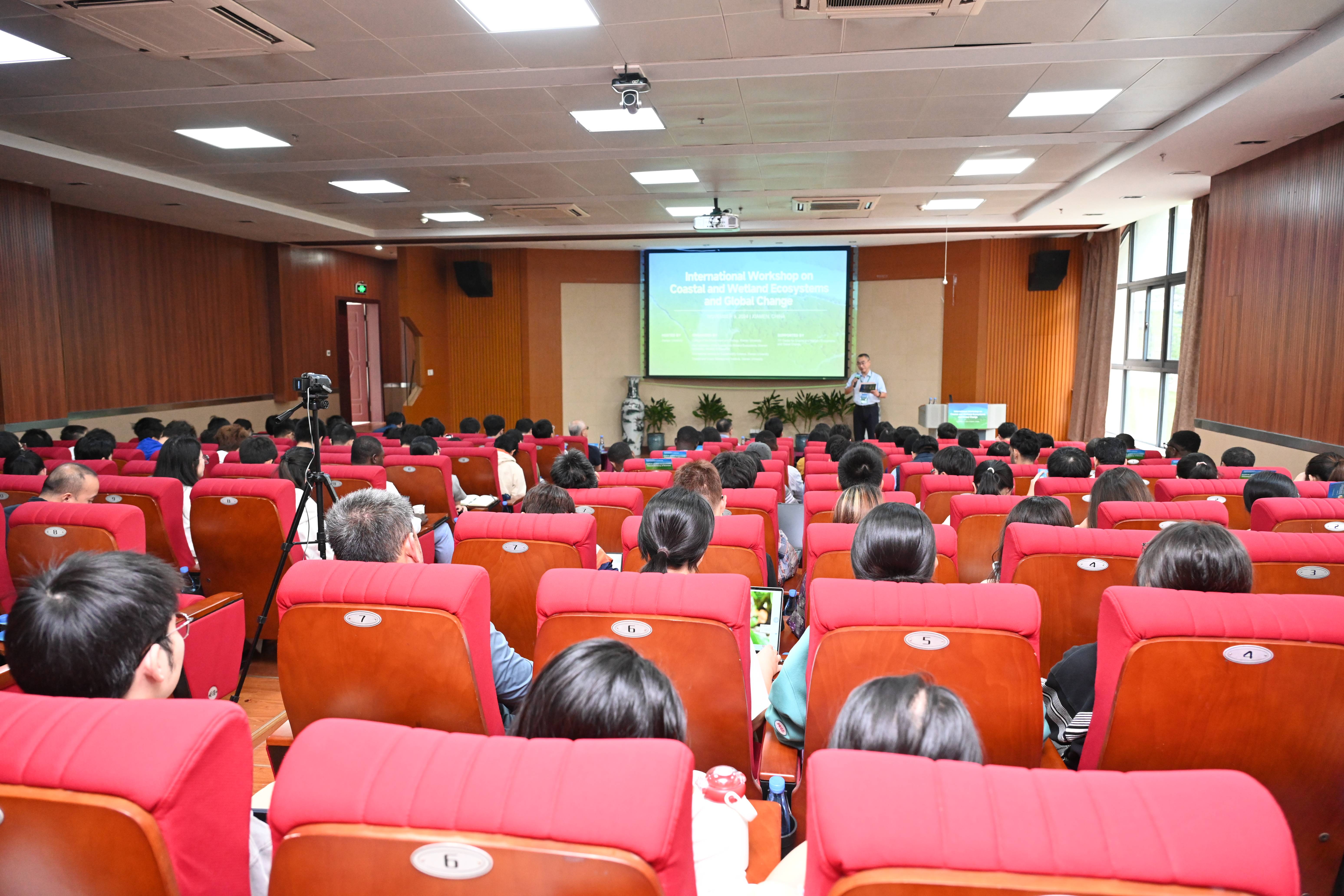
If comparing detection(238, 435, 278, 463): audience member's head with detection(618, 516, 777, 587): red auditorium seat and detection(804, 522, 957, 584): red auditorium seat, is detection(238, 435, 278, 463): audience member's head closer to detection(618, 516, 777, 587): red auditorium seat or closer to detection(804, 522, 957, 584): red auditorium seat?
detection(618, 516, 777, 587): red auditorium seat

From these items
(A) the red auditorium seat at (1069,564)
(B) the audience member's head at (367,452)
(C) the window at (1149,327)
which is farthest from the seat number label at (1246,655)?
(C) the window at (1149,327)

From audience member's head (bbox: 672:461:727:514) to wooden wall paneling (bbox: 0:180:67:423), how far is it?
8.04 meters

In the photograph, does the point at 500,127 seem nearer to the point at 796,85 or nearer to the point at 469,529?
the point at 796,85

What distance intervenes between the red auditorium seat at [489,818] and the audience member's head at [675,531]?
1373 mm

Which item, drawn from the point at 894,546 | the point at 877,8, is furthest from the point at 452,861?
the point at 877,8

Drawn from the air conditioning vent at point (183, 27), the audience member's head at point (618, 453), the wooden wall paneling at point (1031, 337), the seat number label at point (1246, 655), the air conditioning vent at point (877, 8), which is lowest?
the audience member's head at point (618, 453)

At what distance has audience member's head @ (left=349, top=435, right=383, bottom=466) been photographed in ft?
17.1

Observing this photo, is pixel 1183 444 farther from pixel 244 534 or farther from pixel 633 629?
pixel 244 534

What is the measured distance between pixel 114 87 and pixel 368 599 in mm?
5710

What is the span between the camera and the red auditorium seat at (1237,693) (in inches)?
56.0

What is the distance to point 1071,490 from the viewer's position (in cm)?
381

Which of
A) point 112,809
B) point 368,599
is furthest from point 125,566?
point 112,809

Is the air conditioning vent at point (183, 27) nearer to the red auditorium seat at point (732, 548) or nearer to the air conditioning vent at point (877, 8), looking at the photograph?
the air conditioning vent at point (877, 8)

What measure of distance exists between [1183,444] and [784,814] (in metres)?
Answer: 6.21
